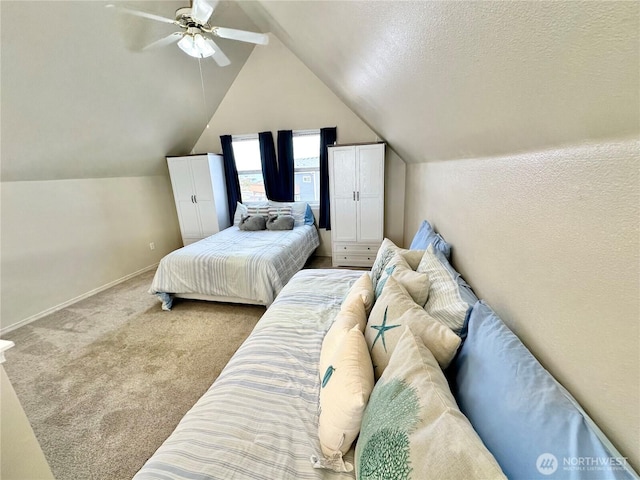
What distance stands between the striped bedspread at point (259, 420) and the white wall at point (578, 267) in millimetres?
670

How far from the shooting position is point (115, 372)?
199 cm

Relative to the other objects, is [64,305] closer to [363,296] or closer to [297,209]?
[297,209]

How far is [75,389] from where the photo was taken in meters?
1.85

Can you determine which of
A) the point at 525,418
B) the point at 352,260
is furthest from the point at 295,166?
the point at 525,418

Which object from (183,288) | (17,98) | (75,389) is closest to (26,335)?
(75,389)

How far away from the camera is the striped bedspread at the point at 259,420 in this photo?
0.80 m

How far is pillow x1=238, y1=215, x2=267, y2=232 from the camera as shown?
12.4 ft

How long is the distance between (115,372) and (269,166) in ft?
10.1

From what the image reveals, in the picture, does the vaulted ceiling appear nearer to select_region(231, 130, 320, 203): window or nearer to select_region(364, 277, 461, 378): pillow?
select_region(364, 277, 461, 378): pillow

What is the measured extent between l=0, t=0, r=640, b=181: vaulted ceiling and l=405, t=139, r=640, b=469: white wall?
0.07 meters

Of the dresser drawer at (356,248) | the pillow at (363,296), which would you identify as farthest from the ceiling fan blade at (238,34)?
the dresser drawer at (356,248)

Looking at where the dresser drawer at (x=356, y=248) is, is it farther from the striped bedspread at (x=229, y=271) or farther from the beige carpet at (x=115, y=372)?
the beige carpet at (x=115, y=372)

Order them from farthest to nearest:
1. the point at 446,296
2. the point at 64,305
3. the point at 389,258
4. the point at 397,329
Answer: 1. the point at 64,305
2. the point at 389,258
3. the point at 446,296
4. the point at 397,329

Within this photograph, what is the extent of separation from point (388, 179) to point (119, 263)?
4019 mm
